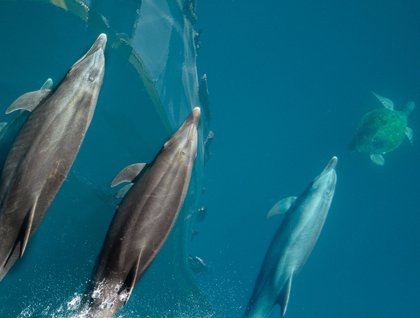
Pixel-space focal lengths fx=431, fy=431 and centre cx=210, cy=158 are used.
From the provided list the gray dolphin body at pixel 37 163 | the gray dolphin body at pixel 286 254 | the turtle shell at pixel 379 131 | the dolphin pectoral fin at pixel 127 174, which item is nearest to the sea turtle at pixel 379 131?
the turtle shell at pixel 379 131

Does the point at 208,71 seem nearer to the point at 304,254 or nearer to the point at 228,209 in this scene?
the point at 228,209

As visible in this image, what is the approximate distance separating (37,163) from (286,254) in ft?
12.8

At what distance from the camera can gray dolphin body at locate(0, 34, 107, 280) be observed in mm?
3275

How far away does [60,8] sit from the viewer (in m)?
8.24

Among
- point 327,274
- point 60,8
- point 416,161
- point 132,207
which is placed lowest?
point 327,274

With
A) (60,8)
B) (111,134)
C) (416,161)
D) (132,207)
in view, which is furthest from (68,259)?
(416,161)

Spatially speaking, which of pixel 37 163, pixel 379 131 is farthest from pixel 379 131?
pixel 37 163

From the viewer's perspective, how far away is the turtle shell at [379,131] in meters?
13.9

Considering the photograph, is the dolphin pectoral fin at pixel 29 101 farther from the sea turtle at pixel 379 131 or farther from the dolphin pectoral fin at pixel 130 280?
the sea turtle at pixel 379 131

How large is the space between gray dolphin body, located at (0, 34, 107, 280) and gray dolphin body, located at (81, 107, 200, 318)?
0.59 metres

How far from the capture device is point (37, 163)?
10.7ft

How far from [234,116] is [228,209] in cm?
1546

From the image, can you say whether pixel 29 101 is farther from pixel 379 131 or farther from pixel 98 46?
pixel 379 131

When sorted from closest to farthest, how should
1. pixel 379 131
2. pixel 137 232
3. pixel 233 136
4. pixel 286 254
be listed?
pixel 137 232, pixel 286 254, pixel 379 131, pixel 233 136
